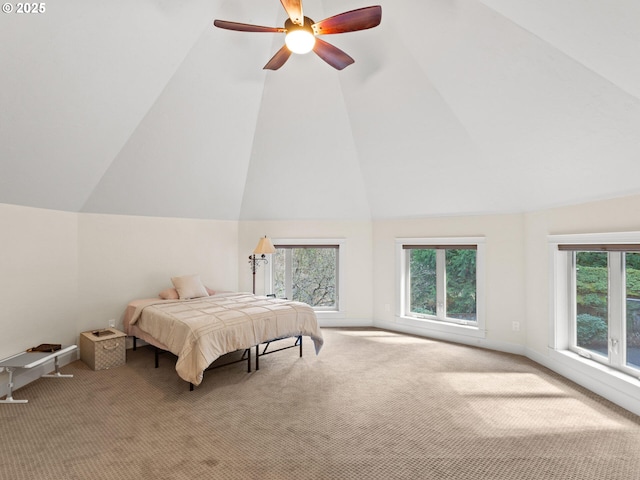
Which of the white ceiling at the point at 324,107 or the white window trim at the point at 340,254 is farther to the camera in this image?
the white window trim at the point at 340,254

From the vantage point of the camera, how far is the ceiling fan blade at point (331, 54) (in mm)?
2553

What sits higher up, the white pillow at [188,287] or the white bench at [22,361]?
the white pillow at [188,287]

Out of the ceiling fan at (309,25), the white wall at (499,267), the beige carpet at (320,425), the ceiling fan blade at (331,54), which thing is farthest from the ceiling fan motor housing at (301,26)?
the white wall at (499,267)

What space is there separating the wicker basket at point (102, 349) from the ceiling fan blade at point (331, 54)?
3.84 m

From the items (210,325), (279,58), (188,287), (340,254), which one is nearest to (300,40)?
(279,58)

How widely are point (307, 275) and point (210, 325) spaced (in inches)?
116

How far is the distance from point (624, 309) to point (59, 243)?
6178 mm

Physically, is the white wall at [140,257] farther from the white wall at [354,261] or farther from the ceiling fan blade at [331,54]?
the ceiling fan blade at [331,54]

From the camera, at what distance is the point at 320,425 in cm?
274

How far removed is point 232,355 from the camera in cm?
445

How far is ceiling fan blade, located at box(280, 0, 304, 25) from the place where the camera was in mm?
2066

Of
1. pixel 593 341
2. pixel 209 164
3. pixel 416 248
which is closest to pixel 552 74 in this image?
pixel 593 341

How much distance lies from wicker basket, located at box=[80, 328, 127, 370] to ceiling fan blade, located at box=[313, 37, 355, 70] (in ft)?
12.6

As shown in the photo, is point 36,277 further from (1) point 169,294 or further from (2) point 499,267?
(2) point 499,267
